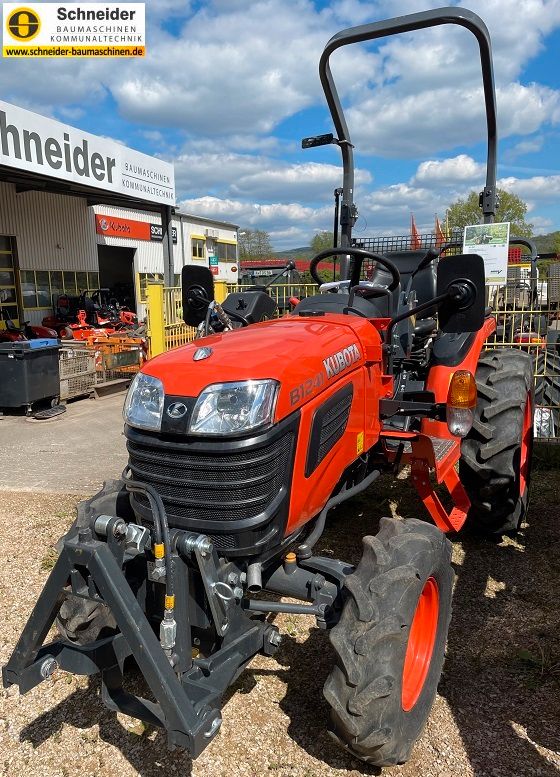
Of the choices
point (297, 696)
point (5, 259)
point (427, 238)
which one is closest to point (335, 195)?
point (427, 238)

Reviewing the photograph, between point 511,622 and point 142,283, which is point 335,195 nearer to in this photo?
point 511,622

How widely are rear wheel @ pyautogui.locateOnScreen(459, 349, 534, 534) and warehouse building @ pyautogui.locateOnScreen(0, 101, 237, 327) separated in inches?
395

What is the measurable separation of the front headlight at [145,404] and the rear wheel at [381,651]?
0.87 m

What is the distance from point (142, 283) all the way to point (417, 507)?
828 inches

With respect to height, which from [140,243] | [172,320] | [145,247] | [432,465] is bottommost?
[432,465]

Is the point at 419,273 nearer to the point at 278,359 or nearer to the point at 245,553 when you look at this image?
the point at 278,359


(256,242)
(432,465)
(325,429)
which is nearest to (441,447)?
(432,465)

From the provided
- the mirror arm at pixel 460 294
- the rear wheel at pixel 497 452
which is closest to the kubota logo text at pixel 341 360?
the mirror arm at pixel 460 294

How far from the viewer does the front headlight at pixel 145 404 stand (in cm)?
211

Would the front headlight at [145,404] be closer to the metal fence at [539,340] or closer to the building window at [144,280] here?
the metal fence at [539,340]

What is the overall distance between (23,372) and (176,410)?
257 inches

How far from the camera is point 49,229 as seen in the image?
17688 millimetres

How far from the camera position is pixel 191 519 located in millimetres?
2037

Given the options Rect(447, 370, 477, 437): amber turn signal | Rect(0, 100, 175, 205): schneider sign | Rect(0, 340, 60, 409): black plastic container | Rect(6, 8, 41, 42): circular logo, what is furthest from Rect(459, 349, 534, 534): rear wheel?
Rect(6, 8, 41, 42): circular logo
